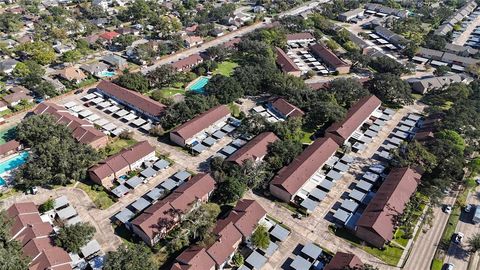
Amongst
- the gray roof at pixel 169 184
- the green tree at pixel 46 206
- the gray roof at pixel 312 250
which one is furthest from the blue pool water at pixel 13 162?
the gray roof at pixel 312 250

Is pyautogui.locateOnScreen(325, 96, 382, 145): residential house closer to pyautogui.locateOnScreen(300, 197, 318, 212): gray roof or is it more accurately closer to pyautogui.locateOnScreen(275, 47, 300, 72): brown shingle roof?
pyautogui.locateOnScreen(300, 197, 318, 212): gray roof

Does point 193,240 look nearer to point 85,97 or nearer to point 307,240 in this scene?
point 307,240

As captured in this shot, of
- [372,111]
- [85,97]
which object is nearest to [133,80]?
[85,97]

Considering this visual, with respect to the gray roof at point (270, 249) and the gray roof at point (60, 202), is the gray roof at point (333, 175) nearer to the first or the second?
the gray roof at point (270, 249)

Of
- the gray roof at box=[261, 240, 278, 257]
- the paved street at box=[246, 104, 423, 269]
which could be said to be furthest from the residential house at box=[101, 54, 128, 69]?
the gray roof at box=[261, 240, 278, 257]

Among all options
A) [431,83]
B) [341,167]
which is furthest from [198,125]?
[431,83]

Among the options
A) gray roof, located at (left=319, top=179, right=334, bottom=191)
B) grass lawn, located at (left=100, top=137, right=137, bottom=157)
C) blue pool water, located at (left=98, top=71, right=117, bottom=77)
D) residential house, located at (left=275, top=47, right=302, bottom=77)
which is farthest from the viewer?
residential house, located at (left=275, top=47, right=302, bottom=77)

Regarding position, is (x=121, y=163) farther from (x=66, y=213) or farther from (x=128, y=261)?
(x=128, y=261)
